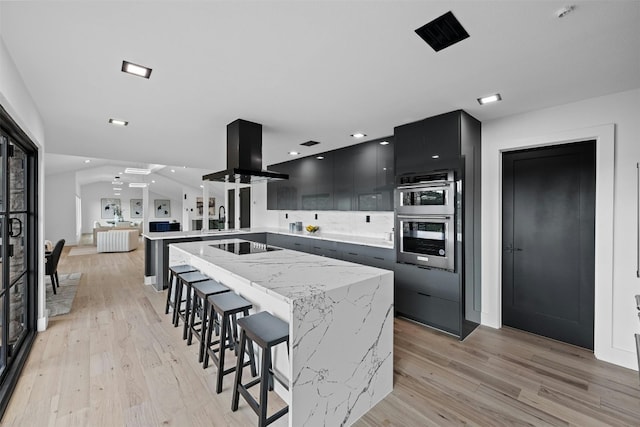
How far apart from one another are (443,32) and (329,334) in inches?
74.8

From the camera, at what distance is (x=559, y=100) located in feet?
8.63

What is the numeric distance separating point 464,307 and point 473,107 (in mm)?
2012

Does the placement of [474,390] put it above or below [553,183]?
below

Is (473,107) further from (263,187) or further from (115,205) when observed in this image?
(115,205)

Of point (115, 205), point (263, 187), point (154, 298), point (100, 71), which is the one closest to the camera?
point (100, 71)

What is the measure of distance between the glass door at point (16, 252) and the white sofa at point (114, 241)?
6606 mm

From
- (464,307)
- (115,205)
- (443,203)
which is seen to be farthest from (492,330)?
(115,205)

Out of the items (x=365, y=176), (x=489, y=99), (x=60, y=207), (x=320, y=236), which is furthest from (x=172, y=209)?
(x=489, y=99)

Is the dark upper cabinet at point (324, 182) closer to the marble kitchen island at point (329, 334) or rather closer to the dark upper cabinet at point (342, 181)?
the dark upper cabinet at point (342, 181)

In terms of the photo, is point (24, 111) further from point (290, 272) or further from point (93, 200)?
point (93, 200)

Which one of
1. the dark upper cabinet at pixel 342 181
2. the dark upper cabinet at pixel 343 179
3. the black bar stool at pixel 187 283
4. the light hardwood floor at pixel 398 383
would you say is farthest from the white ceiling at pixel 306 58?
the light hardwood floor at pixel 398 383

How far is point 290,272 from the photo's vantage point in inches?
85.7

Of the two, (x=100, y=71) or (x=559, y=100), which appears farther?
(x=559, y=100)

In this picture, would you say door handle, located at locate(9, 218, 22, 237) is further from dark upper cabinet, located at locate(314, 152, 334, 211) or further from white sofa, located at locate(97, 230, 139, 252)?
white sofa, located at locate(97, 230, 139, 252)
